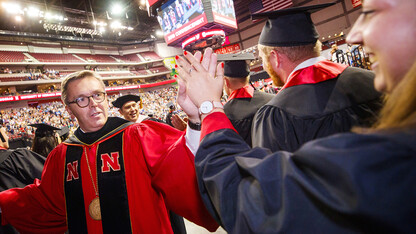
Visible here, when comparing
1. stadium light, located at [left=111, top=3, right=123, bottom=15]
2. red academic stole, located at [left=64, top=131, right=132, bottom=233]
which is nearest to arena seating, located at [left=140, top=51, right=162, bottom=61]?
stadium light, located at [left=111, top=3, right=123, bottom=15]

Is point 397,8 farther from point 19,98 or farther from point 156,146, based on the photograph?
point 19,98

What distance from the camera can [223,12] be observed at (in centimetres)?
1731

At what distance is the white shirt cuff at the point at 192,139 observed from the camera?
4.42ft

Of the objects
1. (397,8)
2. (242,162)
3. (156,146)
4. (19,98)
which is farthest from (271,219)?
(19,98)

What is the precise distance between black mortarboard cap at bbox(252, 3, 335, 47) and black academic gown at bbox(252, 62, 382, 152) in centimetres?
46

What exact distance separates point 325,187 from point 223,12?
19.2 m

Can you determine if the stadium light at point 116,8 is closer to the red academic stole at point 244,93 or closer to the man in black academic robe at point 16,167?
the man in black academic robe at point 16,167

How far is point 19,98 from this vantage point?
20578 millimetres

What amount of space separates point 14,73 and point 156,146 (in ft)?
96.7

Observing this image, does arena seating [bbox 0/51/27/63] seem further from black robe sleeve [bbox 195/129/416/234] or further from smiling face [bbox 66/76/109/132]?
black robe sleeve [bbox 195/129/416/234]

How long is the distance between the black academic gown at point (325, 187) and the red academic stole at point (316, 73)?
108 cm

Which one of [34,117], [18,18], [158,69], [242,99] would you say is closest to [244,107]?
[242,99]

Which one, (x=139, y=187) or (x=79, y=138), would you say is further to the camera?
(x=79, y=138)

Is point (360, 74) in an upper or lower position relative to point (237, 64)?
lower
